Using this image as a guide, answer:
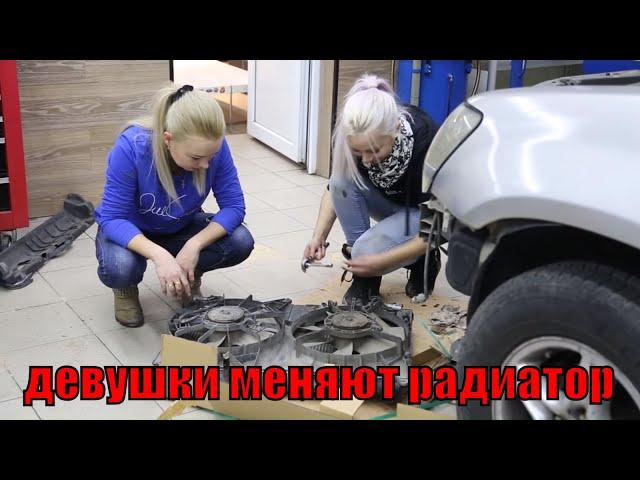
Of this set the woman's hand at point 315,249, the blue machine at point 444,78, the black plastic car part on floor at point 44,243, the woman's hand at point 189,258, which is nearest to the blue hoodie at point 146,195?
the woman's hand at point 189,258

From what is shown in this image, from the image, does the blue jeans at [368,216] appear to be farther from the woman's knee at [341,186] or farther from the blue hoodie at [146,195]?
the blue hoodie at [146,195]

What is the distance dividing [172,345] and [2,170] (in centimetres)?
197

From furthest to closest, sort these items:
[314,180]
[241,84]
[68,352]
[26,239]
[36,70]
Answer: [241,84] → [314,180] → [36,70] → [26,239] → [68,352]

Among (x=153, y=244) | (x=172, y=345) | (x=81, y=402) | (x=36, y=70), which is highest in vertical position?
(x=36, y=70)

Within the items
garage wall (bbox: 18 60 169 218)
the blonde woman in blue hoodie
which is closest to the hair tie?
the blonde woman in blue hoodie

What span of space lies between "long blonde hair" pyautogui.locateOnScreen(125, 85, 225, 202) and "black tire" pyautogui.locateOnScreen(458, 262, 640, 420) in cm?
133

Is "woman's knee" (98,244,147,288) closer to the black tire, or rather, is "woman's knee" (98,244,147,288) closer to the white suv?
the white suv

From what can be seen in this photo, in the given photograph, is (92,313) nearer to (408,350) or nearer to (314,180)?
(408,350)

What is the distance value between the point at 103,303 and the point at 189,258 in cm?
64

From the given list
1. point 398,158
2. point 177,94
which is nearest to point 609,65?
point 398,158

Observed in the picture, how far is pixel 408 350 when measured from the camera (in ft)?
9.82

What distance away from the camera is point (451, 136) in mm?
2277

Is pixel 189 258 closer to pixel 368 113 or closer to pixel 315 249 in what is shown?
pixel 315 249

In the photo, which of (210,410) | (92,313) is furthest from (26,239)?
(210,410)
